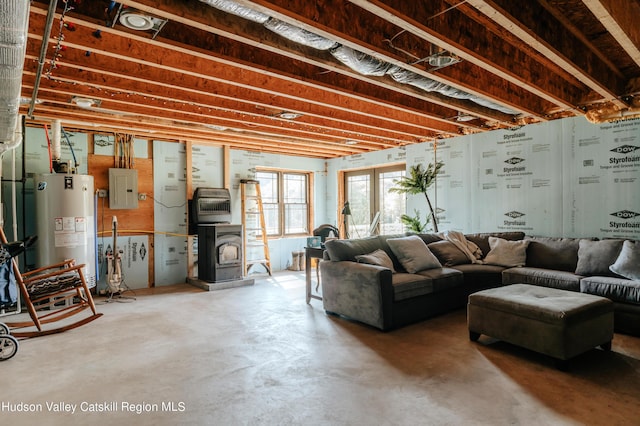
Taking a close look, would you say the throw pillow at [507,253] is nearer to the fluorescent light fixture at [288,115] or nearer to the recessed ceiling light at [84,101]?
the fluorescent light fixture at [288,115]

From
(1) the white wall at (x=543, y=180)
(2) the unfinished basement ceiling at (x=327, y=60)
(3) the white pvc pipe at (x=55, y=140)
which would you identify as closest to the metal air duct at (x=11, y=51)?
(2) the unfinished basement ceiling at (x=327, y=60)

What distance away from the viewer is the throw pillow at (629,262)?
140 inches

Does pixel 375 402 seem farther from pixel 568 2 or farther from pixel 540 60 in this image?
pixel 540 60

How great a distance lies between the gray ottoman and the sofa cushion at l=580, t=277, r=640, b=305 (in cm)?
50

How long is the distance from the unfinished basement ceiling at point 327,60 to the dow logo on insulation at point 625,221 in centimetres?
113

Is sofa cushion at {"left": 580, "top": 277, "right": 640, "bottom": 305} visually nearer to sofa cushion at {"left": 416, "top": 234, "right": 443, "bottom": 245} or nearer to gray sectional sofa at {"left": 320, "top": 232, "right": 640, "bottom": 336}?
gray sectional sofa at {"left": 320, "top": 232, "right": 640, "bottom": 336}

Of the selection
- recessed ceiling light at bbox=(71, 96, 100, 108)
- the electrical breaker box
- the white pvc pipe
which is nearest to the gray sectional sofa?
recessed ceiling light at bbox=(71, 96, 100, 108)

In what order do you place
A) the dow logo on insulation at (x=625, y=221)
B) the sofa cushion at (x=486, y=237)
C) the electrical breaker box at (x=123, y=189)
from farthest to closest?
1. the electrical breaker box at (x=123, y=189)
2. the sofa cushion at (x=486, y=237)
3. the dow logo on insulation at (x=625, y=221)

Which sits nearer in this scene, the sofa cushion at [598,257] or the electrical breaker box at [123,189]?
the sofa cushion at [598,257]

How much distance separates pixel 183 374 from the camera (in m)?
2.78

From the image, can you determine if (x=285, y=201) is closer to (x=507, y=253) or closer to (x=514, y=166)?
(x=514, y=166)

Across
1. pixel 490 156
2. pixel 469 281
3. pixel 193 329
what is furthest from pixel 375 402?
pixel 490 156

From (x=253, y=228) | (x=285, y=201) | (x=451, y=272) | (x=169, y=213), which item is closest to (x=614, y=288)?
(x=451, y=272)

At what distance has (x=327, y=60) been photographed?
284 cm
